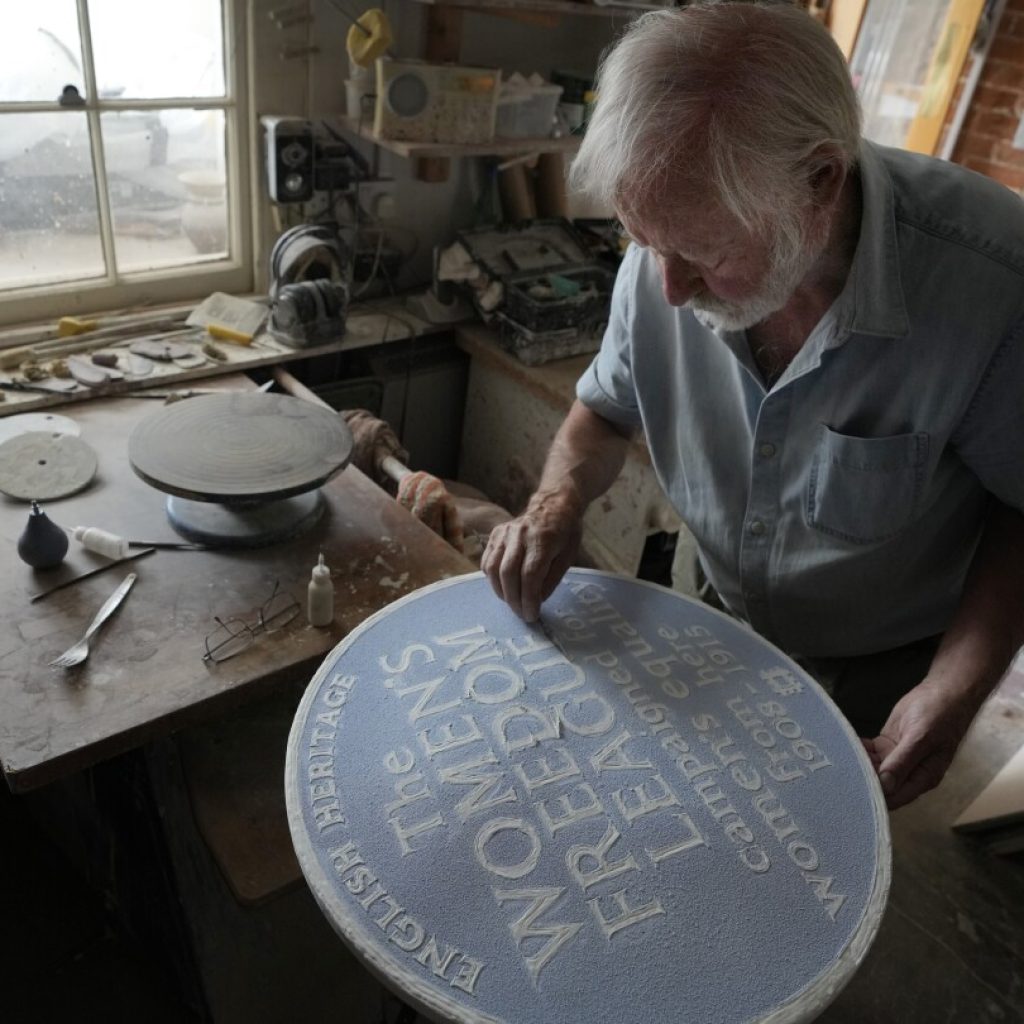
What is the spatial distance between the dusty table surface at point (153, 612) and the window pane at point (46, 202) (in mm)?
672

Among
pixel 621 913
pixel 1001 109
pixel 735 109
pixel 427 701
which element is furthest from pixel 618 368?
pixel 1001 109

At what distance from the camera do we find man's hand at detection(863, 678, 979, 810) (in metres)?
1.07

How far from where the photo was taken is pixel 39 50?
1967mm

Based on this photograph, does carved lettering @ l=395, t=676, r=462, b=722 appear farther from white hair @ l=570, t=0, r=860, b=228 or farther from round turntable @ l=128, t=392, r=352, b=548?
white hair @ l=570, t=0, r=860, b=228

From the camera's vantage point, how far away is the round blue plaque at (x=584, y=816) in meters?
0.85

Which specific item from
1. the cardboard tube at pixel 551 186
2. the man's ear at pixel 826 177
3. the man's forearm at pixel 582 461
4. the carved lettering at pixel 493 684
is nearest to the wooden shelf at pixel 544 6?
the cardboard tube at pixel 551 186

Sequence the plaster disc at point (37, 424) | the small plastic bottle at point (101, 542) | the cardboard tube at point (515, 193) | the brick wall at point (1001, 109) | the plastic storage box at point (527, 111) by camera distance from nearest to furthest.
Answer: the small plastic bottle at point (101, 542), the plaster disc at point (37, 424), the plastic storage box at point (527, 111), the cardboard tube at point (515, 193), the brick wall at point (1001, 109)

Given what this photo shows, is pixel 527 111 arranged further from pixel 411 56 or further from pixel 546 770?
pixel 546 770

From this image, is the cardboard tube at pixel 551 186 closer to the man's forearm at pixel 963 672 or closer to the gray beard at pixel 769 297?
the gray beard at pixel 769 297

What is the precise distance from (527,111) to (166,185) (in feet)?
3.36

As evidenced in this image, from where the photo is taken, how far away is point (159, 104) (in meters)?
2.17

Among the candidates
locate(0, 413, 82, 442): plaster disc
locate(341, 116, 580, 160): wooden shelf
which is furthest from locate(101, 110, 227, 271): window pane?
locate(0, 413, 82, 442): plaster disc

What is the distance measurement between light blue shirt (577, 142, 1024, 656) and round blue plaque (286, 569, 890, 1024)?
184mm

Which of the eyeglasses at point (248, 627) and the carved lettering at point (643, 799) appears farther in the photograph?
the eyeglasses at point (248, 627)
